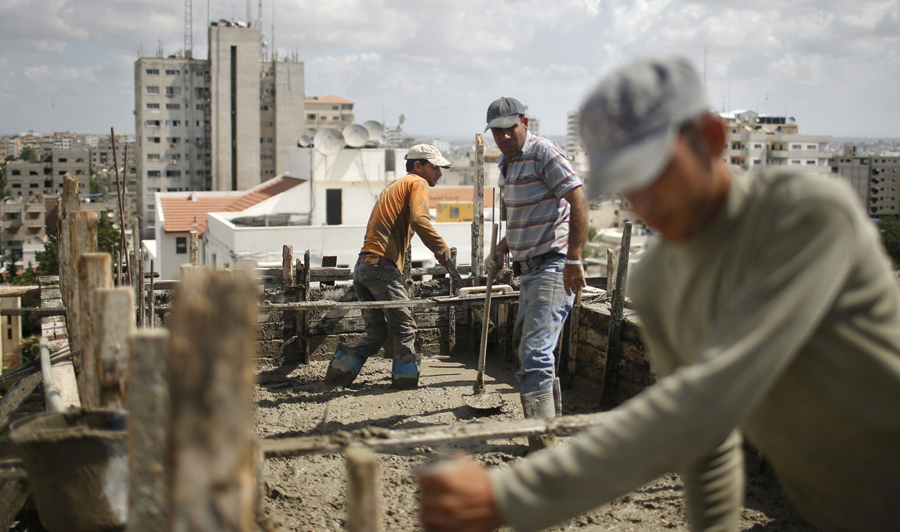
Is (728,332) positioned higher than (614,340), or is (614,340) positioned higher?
(728,332)

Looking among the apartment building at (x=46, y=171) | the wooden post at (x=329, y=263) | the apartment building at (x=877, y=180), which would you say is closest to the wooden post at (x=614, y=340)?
the wooden post at (x=329, y=263)

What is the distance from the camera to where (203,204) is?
154 ft

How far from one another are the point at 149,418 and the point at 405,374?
5.39 m

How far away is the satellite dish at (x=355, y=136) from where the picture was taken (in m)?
35.5

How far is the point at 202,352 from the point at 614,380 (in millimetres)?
5784

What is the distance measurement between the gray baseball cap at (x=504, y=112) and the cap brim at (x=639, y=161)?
12.8 feet

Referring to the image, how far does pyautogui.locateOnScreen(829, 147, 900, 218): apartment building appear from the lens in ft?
374

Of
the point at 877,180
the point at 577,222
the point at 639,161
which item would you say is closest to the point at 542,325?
the point at 577,222

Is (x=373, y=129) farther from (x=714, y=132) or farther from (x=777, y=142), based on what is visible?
(x=777, y=142)

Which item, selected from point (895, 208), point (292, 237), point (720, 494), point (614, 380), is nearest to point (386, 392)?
point (614, 380)

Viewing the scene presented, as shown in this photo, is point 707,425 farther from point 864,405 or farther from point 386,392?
point 386,392

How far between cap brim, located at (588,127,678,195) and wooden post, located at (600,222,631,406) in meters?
5.31

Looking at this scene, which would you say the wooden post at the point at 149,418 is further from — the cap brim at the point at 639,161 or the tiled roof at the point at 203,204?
the tiled roof at the point at 203,204

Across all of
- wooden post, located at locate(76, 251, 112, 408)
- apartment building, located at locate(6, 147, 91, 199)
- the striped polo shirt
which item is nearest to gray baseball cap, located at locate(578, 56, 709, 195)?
wooden post, located at locate(76, 251, 112, 408)
